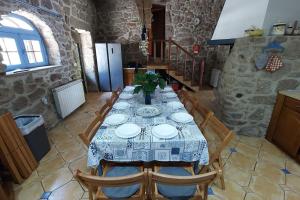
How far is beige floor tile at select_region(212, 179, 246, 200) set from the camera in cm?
155

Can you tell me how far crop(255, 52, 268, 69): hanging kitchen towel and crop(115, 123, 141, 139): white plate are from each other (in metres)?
1.95

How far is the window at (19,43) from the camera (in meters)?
2.17

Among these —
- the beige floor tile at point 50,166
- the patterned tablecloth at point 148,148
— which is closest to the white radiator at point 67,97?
the beige floor tile at point 50,166

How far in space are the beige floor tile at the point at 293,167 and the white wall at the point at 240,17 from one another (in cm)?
182

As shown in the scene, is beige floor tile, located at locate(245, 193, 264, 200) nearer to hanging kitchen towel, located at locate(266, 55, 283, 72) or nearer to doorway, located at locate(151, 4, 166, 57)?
hanging kitchen towel, located at locate(266, 55, 283, 72)

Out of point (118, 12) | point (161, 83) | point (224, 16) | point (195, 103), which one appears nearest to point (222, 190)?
point (195, 103)

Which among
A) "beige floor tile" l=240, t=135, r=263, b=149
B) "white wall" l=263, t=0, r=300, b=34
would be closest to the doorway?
"white wall" l=263, t=0, r=300, b=34

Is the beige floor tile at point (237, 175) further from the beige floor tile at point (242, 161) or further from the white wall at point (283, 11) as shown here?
the white wall at point (283, 11)

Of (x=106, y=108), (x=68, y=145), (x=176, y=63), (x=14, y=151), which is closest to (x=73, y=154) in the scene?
(x=68, y=145)

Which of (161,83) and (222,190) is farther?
(161,83)

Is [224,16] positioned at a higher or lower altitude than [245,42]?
higher

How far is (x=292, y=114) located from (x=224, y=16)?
82.5 inches

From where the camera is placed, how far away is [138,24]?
505cm

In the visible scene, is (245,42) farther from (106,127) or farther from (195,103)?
(106,127)
